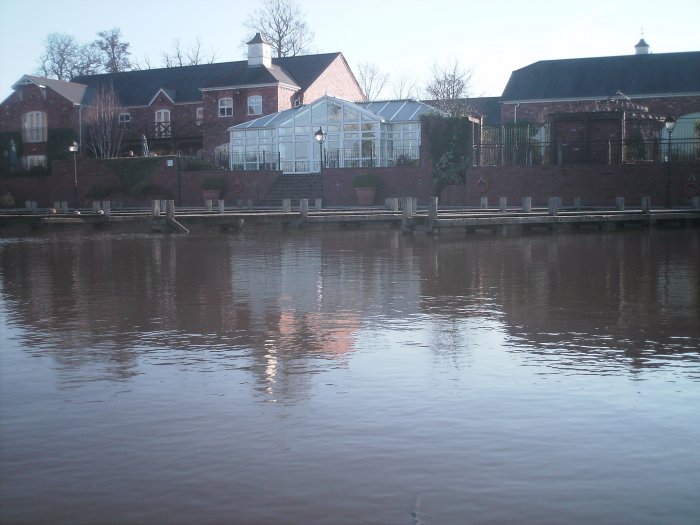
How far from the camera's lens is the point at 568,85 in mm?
51188

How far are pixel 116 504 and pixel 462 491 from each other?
1807 millimetres

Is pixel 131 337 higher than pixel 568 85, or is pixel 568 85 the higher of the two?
pixel 568 85

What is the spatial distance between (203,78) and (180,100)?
2953 millimetres

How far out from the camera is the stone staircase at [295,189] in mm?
43188

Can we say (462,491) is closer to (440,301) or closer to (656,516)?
(656,516)

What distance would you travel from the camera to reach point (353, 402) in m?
6.26

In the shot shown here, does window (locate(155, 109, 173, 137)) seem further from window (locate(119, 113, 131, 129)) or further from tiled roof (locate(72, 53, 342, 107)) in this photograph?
window (locate(119, 113, 131, 129))

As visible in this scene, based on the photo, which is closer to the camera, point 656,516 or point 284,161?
point 656,516

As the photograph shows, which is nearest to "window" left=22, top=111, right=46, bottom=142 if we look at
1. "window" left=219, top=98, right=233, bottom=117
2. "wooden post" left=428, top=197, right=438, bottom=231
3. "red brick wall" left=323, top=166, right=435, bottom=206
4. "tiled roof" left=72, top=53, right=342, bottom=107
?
"tiled roof" left=72, top=53, right=342, bottom=107

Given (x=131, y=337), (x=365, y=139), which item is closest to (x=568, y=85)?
(x=365, y=139)

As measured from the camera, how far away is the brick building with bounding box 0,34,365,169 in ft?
180

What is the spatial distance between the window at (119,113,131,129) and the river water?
1929 inches

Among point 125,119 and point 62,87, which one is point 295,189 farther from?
point 62,87

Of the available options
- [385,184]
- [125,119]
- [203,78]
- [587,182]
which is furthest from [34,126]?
[587,182]
